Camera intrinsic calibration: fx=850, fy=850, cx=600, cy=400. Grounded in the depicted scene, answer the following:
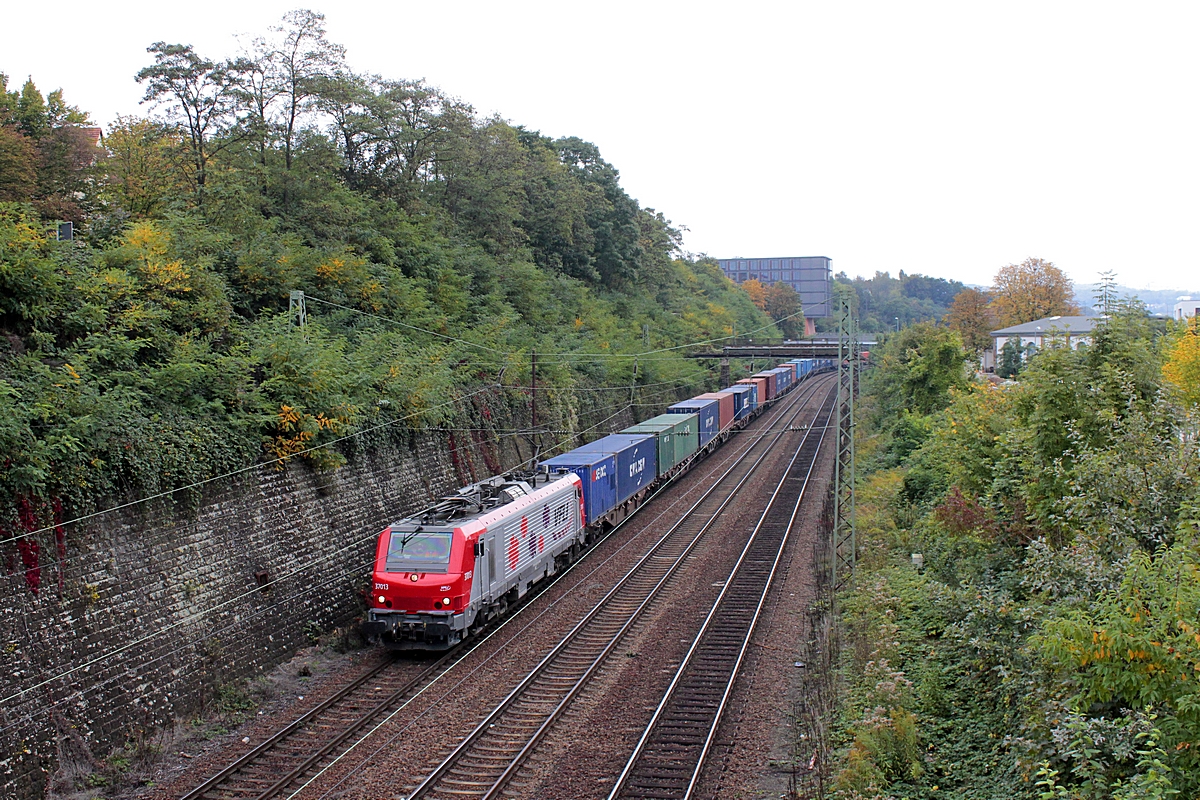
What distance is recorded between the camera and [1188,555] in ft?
27.8

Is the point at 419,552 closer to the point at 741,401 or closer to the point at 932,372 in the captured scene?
the point at 932,372

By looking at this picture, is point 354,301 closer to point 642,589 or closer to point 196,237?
point 196,237

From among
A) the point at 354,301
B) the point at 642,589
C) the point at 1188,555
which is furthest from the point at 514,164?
the point at 1188,555

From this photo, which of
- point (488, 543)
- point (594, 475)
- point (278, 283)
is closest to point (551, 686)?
point (488, 543)

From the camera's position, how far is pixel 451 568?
606 inches

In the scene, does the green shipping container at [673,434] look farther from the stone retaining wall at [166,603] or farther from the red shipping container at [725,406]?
the stone retaining wall at [166,603]

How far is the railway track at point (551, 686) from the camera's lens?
11.3m

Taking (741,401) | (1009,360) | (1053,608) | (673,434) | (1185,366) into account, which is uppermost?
(1185,366)

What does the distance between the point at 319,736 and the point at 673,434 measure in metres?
22.0

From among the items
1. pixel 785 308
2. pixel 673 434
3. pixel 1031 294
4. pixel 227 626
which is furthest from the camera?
pixel 785 308

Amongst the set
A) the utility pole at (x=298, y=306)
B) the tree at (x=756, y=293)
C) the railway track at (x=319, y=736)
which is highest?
the tree at (x=756, y=293)

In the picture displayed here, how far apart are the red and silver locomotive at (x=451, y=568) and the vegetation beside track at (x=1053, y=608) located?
6828 millimetres

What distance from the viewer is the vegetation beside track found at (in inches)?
304

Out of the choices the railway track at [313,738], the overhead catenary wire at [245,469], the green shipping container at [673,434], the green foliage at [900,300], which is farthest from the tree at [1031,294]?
the green foliage at [900,300]
